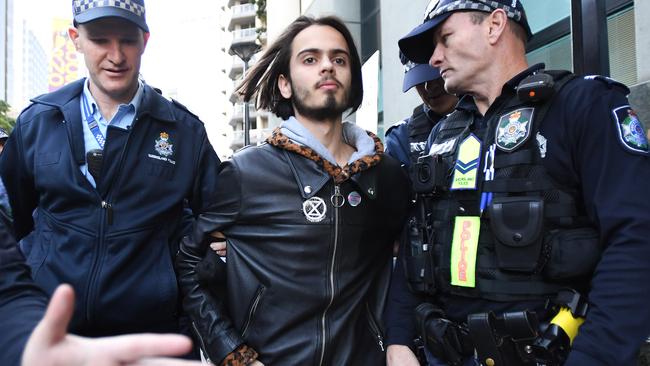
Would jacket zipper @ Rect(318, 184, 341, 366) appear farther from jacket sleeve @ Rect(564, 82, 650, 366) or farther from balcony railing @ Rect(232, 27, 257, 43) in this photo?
balcony railing @ Rect(232, 27, 257, 43)

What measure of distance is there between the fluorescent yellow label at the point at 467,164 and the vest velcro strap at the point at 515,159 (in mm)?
115

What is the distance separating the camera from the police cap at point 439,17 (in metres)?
2.31

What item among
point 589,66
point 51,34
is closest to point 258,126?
point 589,66

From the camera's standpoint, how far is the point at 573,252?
6.14ft

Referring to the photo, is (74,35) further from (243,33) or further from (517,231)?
(243,33)

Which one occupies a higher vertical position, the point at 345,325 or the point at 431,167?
the point at 431,167

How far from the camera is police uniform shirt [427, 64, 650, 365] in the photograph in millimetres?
1724

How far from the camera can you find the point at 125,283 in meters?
2.45

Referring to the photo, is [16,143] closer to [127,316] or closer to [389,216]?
[127,316]

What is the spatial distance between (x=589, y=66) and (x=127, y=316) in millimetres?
2666

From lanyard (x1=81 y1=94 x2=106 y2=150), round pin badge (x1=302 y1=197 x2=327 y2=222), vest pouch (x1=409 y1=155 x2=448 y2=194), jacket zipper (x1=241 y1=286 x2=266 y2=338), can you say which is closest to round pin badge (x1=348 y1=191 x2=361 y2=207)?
round pin badge (x1=302 y1=197 x2=327 y2=222)

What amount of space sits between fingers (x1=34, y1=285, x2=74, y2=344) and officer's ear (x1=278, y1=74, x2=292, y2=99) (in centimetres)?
206

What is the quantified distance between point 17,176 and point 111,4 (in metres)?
0.92

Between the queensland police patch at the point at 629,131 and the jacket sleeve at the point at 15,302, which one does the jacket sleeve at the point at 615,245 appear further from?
the jacket sleeve at the point at 15,302
